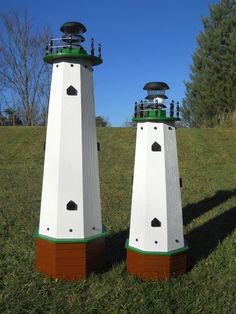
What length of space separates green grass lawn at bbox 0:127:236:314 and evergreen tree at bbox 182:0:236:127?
21486mm

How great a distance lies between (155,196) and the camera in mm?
6586

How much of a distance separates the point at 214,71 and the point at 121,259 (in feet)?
121

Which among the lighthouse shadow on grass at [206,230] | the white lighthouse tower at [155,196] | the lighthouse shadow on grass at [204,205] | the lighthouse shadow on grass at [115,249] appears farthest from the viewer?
the lighthouse shadow on grass at [204,205]

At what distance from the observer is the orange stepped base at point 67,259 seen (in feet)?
21.7

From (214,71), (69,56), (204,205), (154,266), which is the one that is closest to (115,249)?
(154,266)

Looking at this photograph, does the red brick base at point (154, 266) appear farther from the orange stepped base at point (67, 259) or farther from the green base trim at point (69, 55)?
the green base trim at point (69, 55)

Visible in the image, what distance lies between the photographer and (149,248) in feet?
21.8

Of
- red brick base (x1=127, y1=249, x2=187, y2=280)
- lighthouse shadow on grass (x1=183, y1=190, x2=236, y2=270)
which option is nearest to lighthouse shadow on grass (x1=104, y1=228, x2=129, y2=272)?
red brick base (x1=127, y1=249, x2=187, y2=280)

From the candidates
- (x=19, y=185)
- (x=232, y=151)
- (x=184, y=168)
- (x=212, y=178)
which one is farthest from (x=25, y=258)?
(x=232, y=151)

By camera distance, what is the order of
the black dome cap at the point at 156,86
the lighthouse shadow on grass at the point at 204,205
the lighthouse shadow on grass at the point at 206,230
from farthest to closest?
the lighthouse shadow on grass at the point at 204,205 < the lighthouse shadow on grass at the point at 206,230 < the black dome cap at the point at 156,86

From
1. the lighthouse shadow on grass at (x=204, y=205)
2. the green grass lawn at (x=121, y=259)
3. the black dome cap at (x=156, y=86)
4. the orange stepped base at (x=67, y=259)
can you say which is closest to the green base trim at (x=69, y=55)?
the black dome cap at (x=156, y=86)

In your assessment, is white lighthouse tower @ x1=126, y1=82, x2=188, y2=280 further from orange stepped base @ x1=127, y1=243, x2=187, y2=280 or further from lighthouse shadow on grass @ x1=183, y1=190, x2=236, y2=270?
lighthouse shadow on grass @ x1=183, y1=190, x2=236, y2=270

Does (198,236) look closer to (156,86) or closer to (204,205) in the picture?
(204,205)

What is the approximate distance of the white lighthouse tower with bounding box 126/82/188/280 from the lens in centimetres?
656
